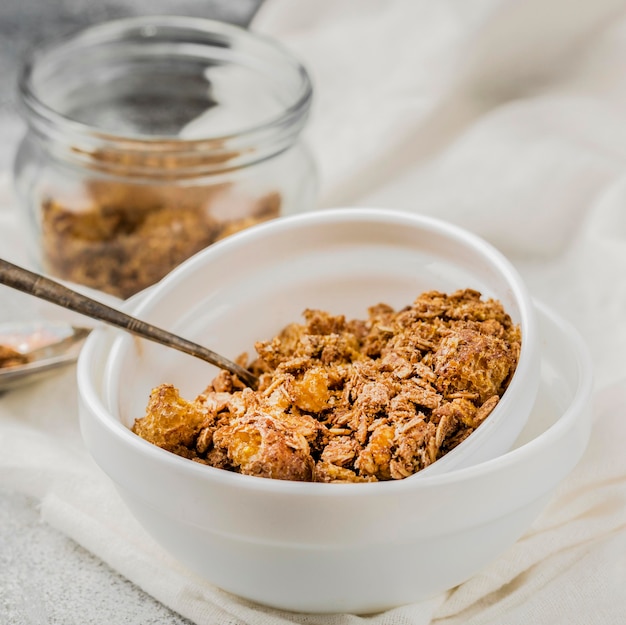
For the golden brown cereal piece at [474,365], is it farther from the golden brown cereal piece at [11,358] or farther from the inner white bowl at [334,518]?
the golden brown cereal piece at [11,358]

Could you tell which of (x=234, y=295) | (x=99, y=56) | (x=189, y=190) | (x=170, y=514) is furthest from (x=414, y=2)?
(x=170, y=514)

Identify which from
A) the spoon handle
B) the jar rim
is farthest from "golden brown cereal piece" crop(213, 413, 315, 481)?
the jar rim

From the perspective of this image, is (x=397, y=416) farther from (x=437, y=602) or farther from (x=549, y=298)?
(x=549, y=298)

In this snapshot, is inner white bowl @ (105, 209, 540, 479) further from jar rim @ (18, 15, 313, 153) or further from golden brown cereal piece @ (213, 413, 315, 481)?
jar rim @ (18, 15, 313, 153)

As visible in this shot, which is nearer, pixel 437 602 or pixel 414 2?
pixel 437 602

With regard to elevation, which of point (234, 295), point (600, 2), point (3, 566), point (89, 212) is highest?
point (600, 2)
